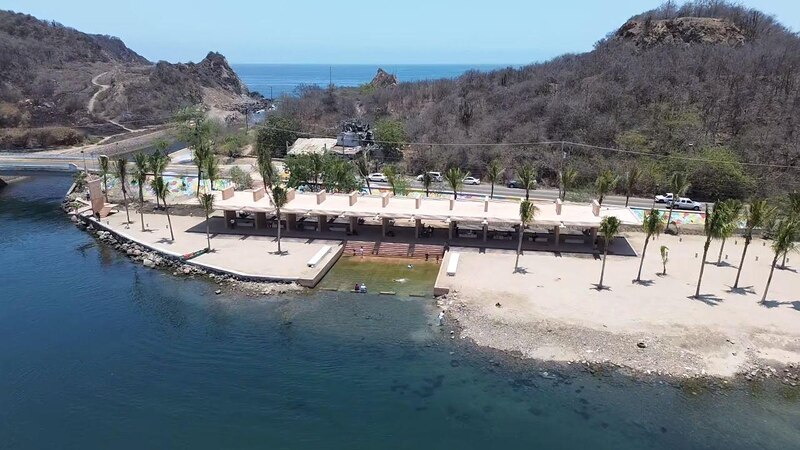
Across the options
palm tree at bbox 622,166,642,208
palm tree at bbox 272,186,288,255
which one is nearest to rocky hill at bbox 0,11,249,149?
palm tree at bbox 272,186,288,255

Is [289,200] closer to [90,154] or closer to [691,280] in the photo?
[691,280]

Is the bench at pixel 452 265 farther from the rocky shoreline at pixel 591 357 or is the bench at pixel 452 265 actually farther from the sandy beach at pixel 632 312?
the rocky shoreline at pixel 591 357

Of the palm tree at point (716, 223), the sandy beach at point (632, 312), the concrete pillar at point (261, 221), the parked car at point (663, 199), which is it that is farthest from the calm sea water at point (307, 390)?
the parked car at point (663, 199)

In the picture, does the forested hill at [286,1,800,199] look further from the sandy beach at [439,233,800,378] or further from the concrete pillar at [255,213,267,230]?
the concrete pillar at [255,213,267,230]

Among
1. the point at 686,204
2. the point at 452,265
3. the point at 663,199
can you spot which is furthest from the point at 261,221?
the point at 686,204

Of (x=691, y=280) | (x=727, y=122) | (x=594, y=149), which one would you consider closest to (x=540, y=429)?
(x=691, y=280)

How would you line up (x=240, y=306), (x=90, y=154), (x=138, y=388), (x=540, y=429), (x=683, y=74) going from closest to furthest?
(x=540, y=429)
(x=138, y=388)
(x=240, y=306)
(x=683, y=74)
(x=90, y=154)

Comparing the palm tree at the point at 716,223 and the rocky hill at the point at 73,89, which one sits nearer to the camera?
the palm tree at the point at 716,223
